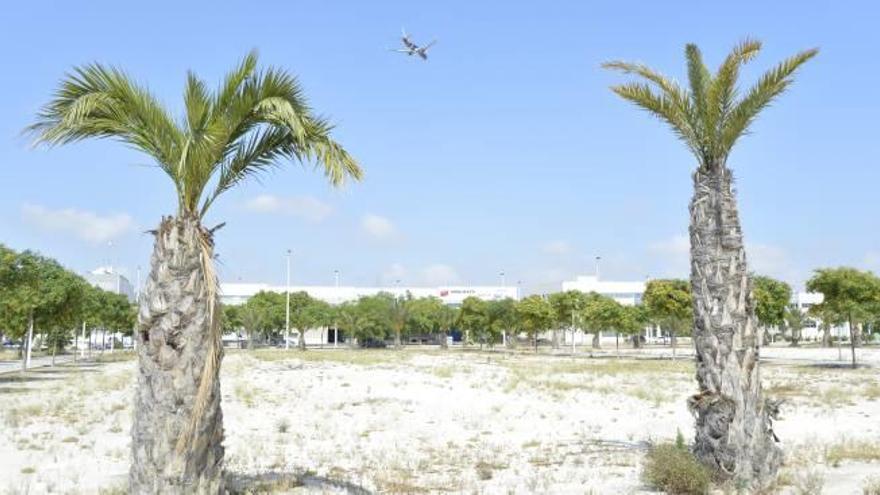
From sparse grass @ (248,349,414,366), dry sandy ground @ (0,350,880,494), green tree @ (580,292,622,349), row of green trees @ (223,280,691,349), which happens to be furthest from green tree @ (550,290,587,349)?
dry sandy ground @ (0,350,880,494)

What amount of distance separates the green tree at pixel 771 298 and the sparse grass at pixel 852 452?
4248cm

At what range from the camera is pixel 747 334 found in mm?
11438

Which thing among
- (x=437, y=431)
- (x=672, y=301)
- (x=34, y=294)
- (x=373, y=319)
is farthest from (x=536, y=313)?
(x=437, y=431)

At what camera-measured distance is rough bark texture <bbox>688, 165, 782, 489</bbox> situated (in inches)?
435

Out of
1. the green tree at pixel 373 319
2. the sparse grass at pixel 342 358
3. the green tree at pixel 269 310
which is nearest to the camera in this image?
the sparse grass at pixel 342 358

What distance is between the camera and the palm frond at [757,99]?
38.1 ft

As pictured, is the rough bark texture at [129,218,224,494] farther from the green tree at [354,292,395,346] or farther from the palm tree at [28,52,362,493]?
the green tree at [354,292,395,346]

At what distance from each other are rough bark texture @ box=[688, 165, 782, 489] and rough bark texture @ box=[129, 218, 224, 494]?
695cm

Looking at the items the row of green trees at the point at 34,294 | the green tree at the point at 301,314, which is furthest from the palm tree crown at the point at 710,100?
the green tree at the point at 301,314

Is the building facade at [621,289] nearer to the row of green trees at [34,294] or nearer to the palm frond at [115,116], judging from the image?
the row of green trees at [34,294]

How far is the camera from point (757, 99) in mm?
11750

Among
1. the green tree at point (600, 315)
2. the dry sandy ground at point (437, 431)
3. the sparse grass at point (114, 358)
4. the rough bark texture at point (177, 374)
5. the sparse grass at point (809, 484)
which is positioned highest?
the green tree at point (600, 315)

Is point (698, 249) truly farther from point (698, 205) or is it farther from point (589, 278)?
point (589, 278)

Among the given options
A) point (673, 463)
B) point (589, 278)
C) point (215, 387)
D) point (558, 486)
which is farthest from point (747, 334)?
point (589, 278)
